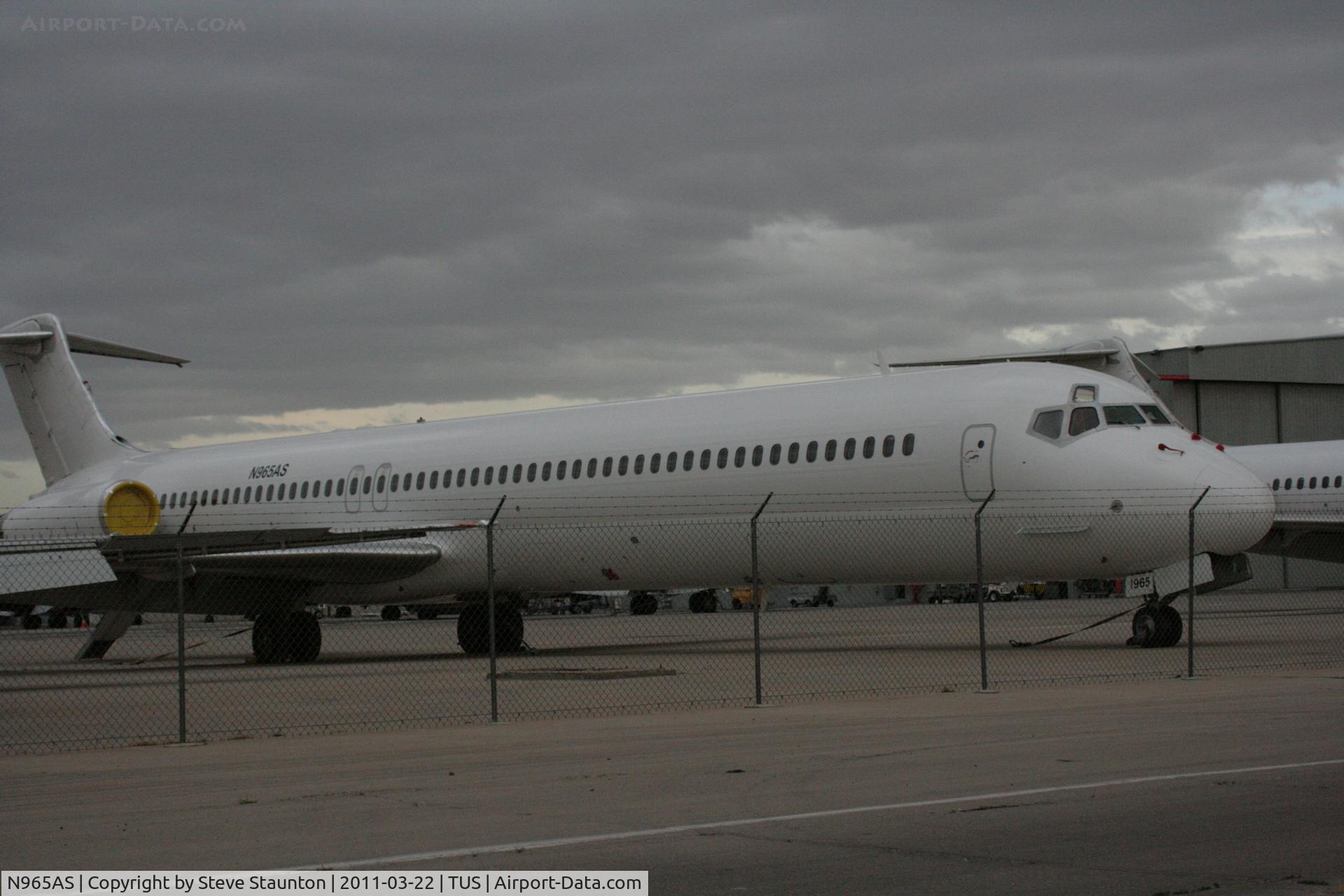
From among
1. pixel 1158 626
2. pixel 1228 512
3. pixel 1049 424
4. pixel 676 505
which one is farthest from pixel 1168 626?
pixel 676 505

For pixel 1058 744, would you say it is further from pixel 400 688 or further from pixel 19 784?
pixel 400 688

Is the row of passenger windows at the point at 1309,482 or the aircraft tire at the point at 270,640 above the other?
the row of passenger windows at the point at 1309,482

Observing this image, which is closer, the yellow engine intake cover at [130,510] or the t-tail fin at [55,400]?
the yellow engine intake cover at [130,510]

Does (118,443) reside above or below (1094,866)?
above

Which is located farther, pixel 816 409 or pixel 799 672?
pixel 816 409

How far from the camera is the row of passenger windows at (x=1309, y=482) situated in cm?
4634

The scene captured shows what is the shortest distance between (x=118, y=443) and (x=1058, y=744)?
27168mm

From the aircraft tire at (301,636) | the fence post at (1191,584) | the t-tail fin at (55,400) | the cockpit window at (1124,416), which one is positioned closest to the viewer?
the fence post at (1191,584)

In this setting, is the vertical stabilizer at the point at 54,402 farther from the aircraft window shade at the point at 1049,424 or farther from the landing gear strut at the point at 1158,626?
the landing gear strut at the point at 1158,626

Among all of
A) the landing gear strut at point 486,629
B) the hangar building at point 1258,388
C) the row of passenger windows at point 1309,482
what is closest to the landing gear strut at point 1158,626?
the landing gear strut at point 486,629

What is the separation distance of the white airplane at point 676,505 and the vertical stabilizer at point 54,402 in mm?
2551

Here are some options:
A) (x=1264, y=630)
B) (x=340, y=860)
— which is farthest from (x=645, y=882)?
(x=1264, y=630)

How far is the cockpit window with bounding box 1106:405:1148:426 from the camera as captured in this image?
20.5m

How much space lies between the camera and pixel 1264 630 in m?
27.0
